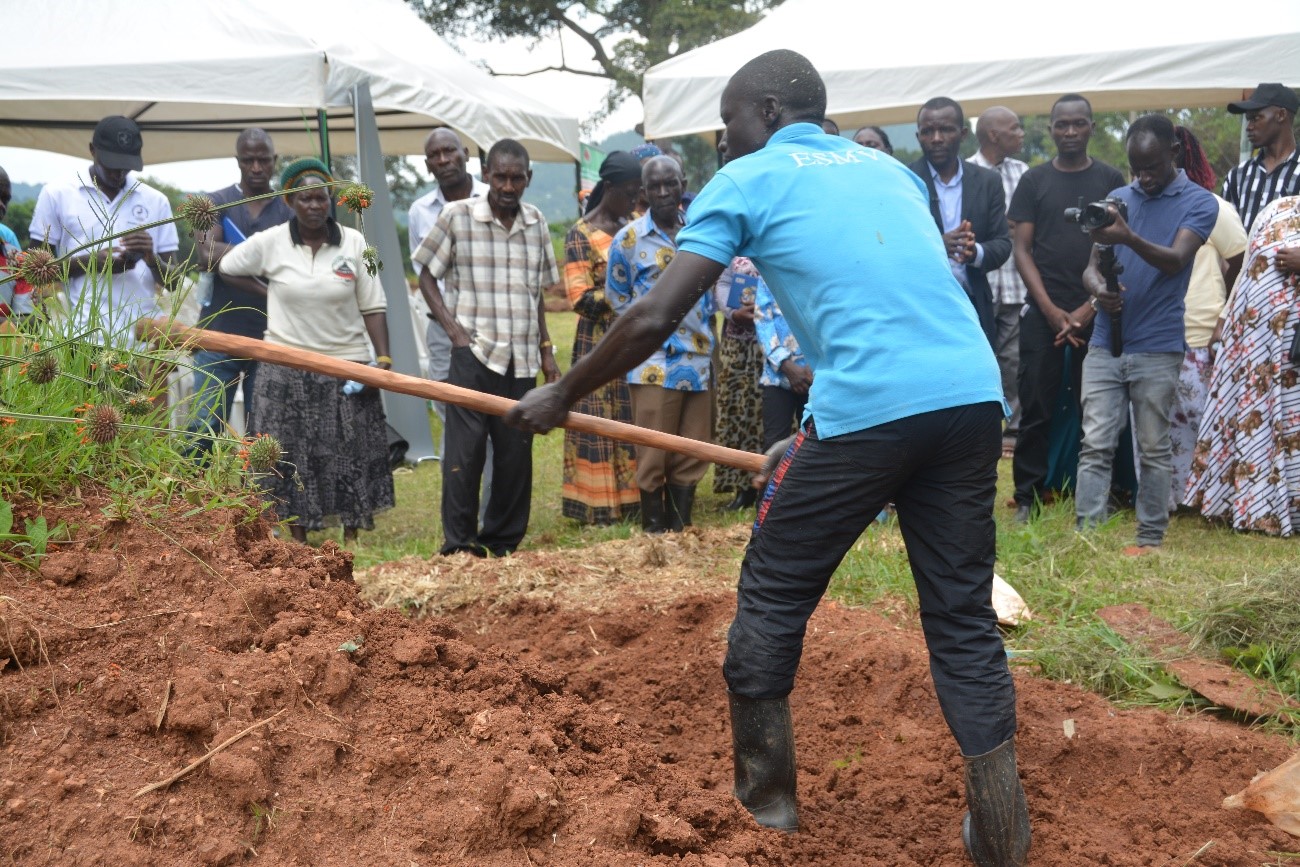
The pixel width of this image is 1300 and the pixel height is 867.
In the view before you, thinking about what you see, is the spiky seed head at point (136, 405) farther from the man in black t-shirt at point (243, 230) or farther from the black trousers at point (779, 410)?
the black trousers at point (779, 410)

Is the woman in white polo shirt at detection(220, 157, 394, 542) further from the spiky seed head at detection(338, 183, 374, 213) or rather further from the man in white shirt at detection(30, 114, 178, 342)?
the spiky seed head at detection(338, 183, 374, 213)

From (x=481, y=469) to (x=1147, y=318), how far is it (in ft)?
11.3

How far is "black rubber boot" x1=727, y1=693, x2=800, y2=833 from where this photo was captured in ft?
10.0

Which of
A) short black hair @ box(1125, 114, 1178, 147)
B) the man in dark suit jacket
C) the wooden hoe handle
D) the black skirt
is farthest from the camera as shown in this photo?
the man in dark suit jacket

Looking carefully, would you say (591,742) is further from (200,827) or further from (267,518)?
(267,518)

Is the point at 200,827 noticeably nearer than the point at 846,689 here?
Yes

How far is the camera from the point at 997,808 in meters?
2.95

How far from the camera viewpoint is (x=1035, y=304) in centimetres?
677

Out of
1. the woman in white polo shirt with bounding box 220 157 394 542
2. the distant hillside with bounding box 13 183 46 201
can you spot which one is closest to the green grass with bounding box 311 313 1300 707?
the woman in white polo shirt with bounding box 220 157 394 542

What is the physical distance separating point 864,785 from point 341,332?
387 cm

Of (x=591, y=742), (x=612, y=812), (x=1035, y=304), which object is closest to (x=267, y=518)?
(x=591, y=742)

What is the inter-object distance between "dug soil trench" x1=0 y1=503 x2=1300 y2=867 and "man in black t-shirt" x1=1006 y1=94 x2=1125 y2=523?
2.96 m

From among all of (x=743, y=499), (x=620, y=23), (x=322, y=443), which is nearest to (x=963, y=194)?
(x=743, y=499)

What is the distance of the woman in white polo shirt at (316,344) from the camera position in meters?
6.06
